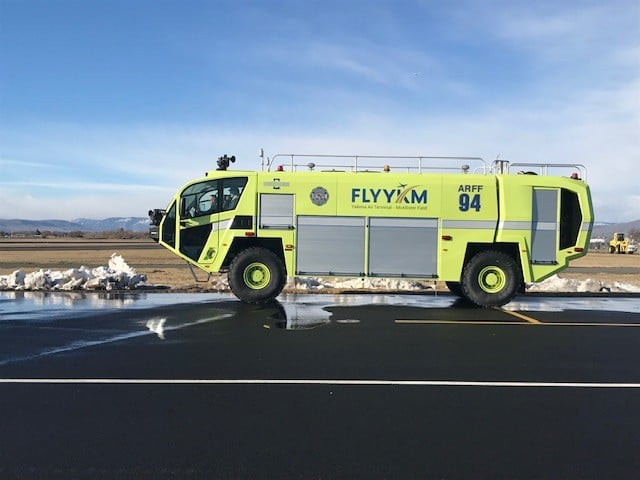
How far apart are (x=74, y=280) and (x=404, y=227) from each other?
877 cm

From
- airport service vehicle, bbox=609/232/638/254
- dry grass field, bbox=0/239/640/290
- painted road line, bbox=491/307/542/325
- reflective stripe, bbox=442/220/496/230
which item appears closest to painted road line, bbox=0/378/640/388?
painted road line, bbox=491/307/542/325

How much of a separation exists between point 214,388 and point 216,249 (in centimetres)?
717

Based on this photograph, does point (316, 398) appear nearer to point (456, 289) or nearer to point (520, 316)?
point (520, 316)

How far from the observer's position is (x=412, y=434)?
4656 mm

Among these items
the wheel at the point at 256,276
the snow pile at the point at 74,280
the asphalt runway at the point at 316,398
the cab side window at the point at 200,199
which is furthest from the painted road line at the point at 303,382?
the snow pile at the point at 74,280

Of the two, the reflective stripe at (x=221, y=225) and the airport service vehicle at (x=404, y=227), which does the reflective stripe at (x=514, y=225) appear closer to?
the airport service vehicle at (x=404, y=227)

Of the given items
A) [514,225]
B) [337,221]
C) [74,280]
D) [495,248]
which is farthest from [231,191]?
[514,225]

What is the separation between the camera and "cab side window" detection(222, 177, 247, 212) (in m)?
12.6

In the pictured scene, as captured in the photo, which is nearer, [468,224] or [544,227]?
[468,224]

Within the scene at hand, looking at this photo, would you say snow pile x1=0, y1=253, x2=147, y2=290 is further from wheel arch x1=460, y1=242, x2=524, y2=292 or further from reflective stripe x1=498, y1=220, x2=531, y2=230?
reflective stripe x1=498, y1=220, x2=531, y2=230

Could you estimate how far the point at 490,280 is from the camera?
40.8 ft

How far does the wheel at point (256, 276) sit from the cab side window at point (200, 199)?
1313 millimetres

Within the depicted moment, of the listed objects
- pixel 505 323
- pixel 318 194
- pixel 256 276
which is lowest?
pixel 505 323

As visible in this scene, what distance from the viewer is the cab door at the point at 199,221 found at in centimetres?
1280
